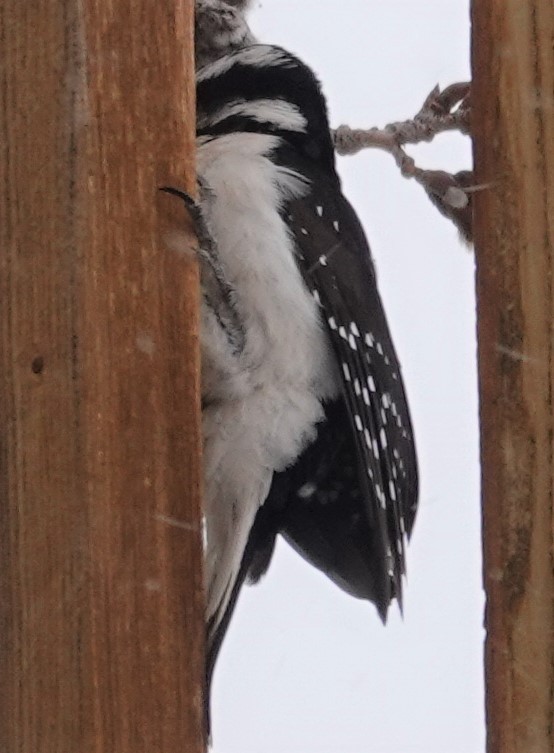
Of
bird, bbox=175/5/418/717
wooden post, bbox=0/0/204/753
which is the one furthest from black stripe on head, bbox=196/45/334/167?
wooden post, bbox=0/0/204/753

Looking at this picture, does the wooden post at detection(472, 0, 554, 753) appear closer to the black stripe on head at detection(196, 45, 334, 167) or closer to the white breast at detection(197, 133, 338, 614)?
the white breast at detection(197, 133, 338, 614)

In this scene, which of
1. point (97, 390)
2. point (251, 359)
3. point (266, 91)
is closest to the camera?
point (97, 390)

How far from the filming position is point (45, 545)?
38.4 inches

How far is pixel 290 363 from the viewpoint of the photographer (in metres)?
1.34

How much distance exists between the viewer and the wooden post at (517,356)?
962 mm

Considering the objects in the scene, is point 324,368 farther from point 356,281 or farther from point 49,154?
point 49,154

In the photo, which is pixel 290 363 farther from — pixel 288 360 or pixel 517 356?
pixel 517 356

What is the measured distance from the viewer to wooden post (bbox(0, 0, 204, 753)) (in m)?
0.97

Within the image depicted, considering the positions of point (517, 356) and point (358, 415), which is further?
point (358, 415)

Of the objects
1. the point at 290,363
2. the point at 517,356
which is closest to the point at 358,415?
the point at 290,363

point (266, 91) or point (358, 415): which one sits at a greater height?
point (266, 91)

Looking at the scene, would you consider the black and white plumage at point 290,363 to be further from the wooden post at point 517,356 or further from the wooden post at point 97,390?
the wooden post at point 517,356

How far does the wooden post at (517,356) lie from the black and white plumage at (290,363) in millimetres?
298

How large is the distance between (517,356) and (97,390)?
35cm
